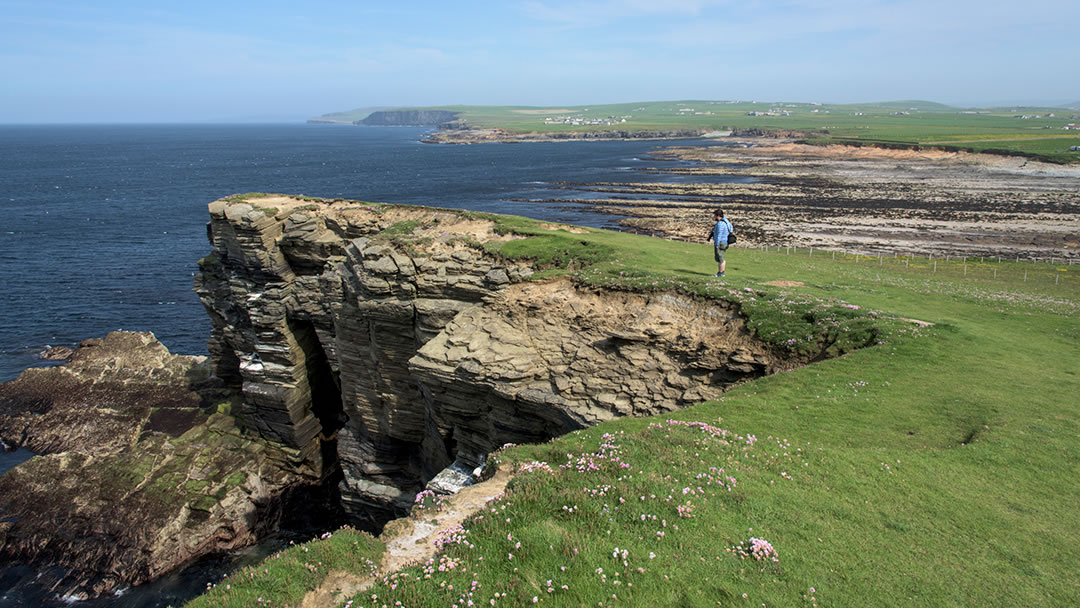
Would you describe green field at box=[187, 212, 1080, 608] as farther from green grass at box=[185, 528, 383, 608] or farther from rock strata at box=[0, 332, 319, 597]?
rock strata at box=[0, 332, 319, 597]

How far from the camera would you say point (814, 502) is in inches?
442

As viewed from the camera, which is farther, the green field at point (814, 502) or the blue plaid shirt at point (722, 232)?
the blue plaid shirt at point (722, 232)

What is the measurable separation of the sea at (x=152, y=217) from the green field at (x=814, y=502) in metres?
23.2

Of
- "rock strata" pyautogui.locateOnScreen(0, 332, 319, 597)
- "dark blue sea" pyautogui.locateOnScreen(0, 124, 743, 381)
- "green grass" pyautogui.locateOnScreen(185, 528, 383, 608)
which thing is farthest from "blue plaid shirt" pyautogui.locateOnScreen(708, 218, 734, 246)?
"dark blue sea" pyautogui.locateOnScreen(0, 124, 743, 381)

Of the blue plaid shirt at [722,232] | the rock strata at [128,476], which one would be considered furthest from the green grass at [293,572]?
the rock strata at [128,476]

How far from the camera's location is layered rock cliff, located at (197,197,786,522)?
21.7m

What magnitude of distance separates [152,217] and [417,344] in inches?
3457

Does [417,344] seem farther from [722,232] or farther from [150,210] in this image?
[150,210]

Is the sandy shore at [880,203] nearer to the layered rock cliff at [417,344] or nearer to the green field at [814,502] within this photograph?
the layered rock cliff at [417,344]

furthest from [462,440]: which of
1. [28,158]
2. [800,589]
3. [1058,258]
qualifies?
[28,158]

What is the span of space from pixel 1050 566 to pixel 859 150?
191 metres

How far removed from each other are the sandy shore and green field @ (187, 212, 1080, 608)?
5377cm

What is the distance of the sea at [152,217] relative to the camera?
50028 mm

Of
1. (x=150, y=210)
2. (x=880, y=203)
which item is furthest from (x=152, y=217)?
(x=880, y=203)
